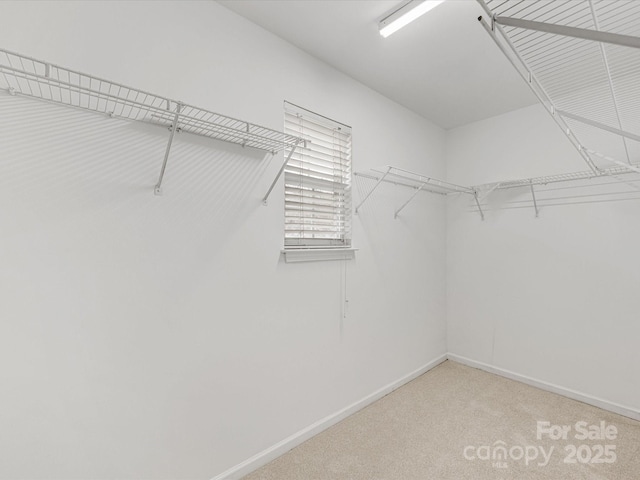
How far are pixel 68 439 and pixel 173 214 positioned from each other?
3.21ft

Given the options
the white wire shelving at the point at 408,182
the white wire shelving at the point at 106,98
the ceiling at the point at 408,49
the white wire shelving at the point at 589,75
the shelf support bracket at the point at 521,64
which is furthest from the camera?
the white wire shelving at the point at 408,182

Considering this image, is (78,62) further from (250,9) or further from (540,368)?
(540,368)

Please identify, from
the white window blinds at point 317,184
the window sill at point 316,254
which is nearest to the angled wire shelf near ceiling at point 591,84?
the white window blinds at point 317,184

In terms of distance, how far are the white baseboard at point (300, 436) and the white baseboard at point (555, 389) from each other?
0.79 m

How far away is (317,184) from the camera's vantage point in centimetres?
207

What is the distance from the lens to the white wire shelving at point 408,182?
235cm

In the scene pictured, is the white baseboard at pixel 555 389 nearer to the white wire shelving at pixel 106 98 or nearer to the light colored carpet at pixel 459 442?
the light colored carpet at pixel 459 442

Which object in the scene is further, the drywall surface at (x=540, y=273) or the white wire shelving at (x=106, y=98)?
the drywall surface at (x=540, y=273)

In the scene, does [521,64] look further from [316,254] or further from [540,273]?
[540,273]

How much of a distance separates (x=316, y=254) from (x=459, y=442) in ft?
4.92

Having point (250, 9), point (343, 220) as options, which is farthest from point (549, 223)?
point (250, 9)

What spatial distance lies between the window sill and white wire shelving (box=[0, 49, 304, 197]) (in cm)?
67

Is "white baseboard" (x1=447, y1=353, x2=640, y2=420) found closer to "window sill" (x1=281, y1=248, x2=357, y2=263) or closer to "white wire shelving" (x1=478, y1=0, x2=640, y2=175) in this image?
"white wire shelving" (x1=478, y1=0, x2=640, y2=175)

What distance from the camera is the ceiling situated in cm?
161
